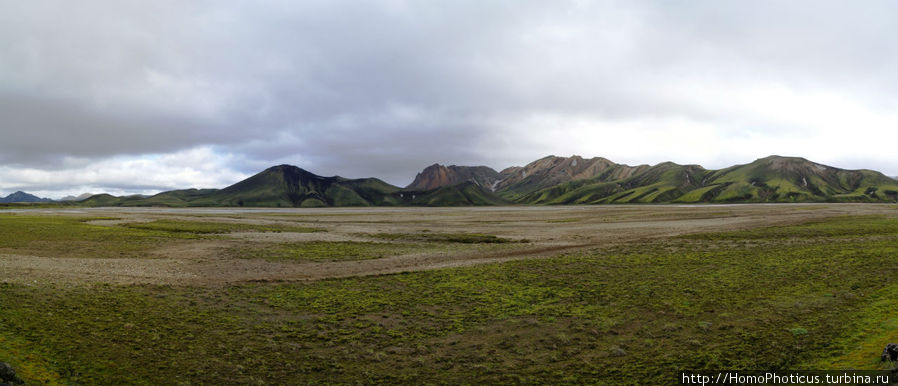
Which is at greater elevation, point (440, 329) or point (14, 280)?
point (14, 280)

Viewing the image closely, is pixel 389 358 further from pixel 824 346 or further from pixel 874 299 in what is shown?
pixel 874 299

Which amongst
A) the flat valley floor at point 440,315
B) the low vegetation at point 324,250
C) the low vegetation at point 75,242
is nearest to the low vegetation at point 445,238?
the low vegetation at point 324,250

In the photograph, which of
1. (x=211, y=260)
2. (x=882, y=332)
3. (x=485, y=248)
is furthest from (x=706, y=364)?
(x=211, y=260)

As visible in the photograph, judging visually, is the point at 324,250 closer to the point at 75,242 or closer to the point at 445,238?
the point at 445,238

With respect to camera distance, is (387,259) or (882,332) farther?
(387,259)

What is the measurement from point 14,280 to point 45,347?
16.2 meters

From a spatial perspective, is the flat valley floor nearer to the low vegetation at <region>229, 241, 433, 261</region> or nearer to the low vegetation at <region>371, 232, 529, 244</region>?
the low vegetation at <region>229, 241, 433, 261</region>

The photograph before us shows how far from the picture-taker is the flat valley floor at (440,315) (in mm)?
15039

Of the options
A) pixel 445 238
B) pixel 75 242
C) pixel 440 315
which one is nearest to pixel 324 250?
pixel 445 238

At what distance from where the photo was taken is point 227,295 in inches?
1023

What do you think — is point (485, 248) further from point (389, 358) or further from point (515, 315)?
point (389, 358)

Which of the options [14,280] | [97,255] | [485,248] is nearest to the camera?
[14,280]

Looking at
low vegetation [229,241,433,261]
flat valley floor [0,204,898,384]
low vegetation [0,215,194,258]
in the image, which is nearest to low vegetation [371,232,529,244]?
low vegetation [229,241,433,261]

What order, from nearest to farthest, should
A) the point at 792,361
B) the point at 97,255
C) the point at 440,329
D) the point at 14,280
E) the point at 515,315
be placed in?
1. the point at 792,361
2. the point at 440,329
3. the point at 515,315
4. the point at 14,280
5. the point at 97,255
